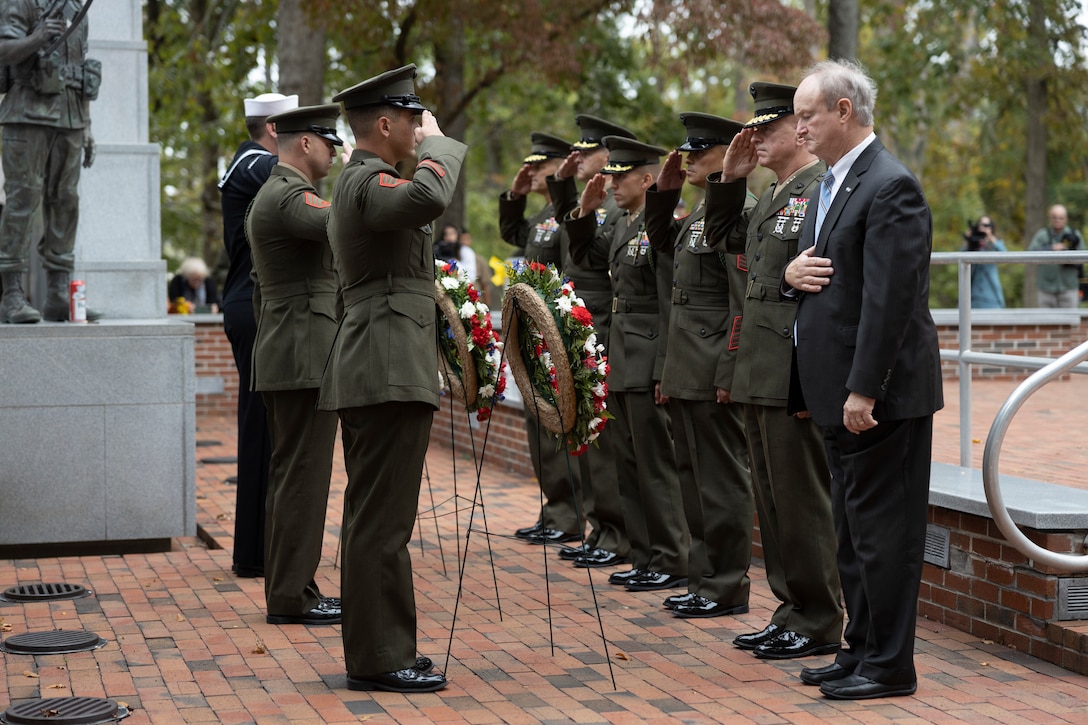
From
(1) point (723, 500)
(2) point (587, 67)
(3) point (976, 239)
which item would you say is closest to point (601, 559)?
(1) point (723, 500)

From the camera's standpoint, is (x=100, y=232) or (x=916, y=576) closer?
(x=916, y=576)

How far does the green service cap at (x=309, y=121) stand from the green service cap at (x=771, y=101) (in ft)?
5.90

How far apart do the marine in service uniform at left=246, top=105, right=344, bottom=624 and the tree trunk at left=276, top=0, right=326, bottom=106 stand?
948 cm

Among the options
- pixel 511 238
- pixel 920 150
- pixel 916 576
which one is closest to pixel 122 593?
pixel 511 238

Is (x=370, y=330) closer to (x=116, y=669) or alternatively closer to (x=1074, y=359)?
(x=116, y=669)

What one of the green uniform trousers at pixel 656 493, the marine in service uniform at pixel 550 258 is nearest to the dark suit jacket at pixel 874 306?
the green uniform trousers at pixel 656 493

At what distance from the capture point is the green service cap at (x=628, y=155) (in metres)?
7.12

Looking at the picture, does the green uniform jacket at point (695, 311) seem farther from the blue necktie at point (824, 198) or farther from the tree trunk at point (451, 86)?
the tree trunk at point (451, 86)

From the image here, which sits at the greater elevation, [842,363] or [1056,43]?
[1056,43]

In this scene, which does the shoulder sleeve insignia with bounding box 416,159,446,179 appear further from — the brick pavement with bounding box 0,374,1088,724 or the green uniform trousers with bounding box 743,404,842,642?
the brick pavement with bounding box 0,374,1088,724

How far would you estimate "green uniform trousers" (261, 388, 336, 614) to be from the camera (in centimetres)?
625

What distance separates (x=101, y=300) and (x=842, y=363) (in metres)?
5.16

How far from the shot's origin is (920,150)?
36750 mm

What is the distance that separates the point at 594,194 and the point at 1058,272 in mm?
12244
